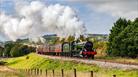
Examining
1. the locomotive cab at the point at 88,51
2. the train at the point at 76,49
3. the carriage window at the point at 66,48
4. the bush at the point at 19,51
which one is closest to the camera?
the locomotive cab at the point at 88,51

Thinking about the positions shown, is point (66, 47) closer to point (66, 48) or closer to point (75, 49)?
point (66, 48)

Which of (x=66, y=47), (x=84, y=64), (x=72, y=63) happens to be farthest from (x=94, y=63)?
(x=66, y=47)

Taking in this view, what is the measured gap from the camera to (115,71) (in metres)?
39.3

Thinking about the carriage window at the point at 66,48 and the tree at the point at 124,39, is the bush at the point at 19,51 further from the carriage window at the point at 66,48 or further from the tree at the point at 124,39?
the carriage window at the point at 66,48

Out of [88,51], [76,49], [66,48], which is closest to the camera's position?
[88,51]

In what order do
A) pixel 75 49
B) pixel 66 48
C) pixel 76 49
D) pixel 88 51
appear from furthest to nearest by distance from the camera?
pixel 66 48
pixel 75 49
pixel 76 49
pixel 88 51

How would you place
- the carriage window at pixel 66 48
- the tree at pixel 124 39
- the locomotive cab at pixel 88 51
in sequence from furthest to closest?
the tree at pixel 124 39 < the carriage window at pixel 66 48 < the locomotive cab at pixel 88 51

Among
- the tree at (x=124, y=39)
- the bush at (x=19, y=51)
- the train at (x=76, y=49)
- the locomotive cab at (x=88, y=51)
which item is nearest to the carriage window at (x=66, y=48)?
the train at (x=76, y=49)

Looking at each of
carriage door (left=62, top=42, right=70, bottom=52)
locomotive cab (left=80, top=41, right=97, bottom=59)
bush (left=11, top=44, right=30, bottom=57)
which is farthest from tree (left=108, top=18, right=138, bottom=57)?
bush (left=11, top=44, right=30, bottom=57)

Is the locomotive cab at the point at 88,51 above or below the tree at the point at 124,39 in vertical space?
below

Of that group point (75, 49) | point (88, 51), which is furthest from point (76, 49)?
point (88, 51)

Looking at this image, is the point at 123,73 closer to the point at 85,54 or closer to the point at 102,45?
the point at 85,54

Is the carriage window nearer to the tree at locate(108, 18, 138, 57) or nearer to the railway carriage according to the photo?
the railway carriage

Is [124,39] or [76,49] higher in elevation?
[124,39]
